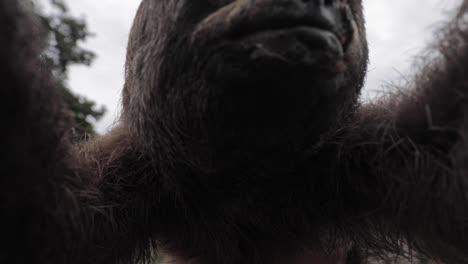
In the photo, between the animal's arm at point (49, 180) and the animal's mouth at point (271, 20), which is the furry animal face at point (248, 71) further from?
the animal's arm at point (49, 180)

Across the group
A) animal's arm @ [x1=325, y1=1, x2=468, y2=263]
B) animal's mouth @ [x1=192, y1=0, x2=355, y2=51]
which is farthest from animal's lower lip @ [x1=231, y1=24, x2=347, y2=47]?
animal's arm @ [x1=325, y1=1, x2=468, y2=263]

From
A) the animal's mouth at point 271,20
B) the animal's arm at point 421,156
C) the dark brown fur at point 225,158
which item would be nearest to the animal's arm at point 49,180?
the dark brown fur at point 225,158

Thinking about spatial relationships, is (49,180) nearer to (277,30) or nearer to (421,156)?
(277,30)

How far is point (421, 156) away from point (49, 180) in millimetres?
842

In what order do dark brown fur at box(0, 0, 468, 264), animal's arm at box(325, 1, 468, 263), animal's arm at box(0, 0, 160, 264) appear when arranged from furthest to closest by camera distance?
animal's arm at box(325, 1, 468, 263) → dark brown fur at box(0, 0, 468, 264) → animal's arm at box(0, 0, 160, 264)

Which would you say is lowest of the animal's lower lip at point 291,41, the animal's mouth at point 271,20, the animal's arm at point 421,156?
the animal's arm at point 421,156

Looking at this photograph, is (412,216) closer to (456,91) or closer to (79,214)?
(456,91)

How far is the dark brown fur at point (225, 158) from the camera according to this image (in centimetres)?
91

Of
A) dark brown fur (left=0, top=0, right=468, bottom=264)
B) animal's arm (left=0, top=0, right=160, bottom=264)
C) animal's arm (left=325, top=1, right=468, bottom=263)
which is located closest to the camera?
animal's arm (left=0, top=0, right=160, bottom=264)

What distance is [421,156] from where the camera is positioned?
3.55 feet

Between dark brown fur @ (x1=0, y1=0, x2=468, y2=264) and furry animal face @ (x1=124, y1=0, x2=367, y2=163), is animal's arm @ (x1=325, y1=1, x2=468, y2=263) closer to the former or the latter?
dark brown fur @ (x1=0, y1=0, x2=468, y2=264)

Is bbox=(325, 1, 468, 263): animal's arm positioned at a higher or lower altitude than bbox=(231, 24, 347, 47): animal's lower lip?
lower

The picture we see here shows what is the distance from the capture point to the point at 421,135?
1.12 metres

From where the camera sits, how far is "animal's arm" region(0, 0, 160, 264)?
81cm
